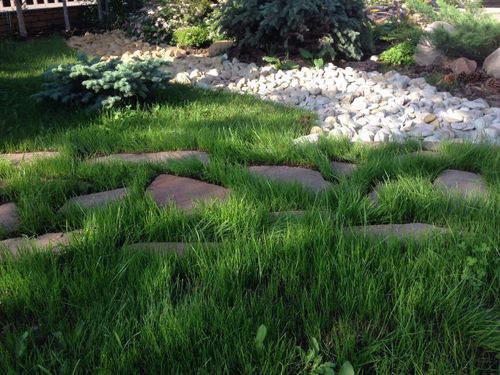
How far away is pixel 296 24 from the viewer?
230 inches

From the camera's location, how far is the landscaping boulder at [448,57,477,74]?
4852 mm

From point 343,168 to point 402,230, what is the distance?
30.4 inches

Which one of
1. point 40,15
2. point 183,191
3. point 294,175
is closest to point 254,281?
point 183,191

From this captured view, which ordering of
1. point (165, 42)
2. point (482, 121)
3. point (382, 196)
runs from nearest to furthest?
point (382, 196) → point (482, 121) → point (165, 42)

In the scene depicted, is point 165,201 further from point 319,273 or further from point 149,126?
point 149,126

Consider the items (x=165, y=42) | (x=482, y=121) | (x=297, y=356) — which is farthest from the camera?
(x=165, y=42)

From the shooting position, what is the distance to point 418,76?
5062mm

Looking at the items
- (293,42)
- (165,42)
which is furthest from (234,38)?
(165,42)

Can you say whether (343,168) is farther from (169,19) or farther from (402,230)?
(169,19)

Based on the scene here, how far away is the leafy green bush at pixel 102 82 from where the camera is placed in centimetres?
359

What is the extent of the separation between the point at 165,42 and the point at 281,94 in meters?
4.41

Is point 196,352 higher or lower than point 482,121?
higher

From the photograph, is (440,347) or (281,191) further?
(281,191)

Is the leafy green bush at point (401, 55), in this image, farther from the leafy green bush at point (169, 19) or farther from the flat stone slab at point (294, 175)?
the flat stone slab at point (294, 175)
